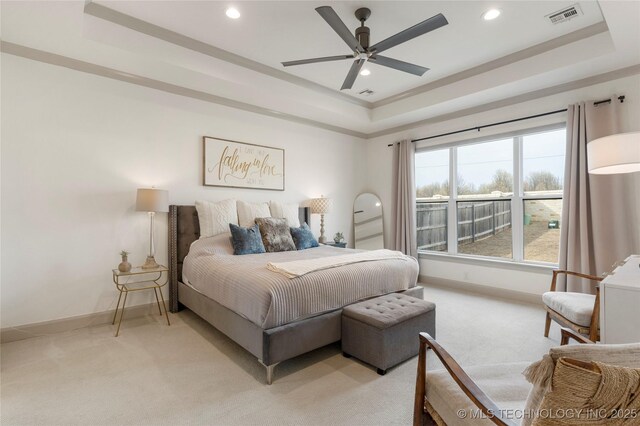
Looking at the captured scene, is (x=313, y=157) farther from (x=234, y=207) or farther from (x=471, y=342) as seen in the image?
(x=471, y=342)

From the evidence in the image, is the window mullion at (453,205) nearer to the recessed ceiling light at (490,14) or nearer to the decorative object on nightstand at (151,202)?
the recessed ceiling light at (490,14)

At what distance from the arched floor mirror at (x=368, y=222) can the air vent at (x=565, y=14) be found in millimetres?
3574

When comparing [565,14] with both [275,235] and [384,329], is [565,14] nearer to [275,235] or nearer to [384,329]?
[384,329]

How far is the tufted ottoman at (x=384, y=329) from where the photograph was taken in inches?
86.3

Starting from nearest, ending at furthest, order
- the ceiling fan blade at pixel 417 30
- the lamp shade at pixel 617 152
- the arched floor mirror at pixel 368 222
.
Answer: the lamp shade at pixel 617 152
the ceiling fan blade at pixel 417 30
the arched floor mirror at pixel 368 222

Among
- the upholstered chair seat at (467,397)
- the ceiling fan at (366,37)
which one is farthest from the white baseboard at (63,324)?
the upholstered chair seat at (467,397)

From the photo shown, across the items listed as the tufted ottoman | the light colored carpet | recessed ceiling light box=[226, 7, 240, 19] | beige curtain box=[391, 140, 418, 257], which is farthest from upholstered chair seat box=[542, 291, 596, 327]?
recessed ceiling light box=[226, 7, 240, 19]

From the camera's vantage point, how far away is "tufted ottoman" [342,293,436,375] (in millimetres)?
2191

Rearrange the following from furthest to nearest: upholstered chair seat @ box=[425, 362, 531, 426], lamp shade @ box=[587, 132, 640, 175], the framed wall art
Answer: the framed wall art → lamp shade @ box=[587, 132, 640, 175] → upholstered chair seat @ box=[425, 362, 531, 426]

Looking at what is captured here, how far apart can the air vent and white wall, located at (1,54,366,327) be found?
388cm

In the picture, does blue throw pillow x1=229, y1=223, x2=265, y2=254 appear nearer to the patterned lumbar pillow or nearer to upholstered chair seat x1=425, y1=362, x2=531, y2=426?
the patterned lumbar pillow

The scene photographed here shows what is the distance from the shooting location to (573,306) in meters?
2.34

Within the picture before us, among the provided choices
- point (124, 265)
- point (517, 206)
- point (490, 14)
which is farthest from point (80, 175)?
point (517, 206)

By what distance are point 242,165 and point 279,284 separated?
2636 millimetres
